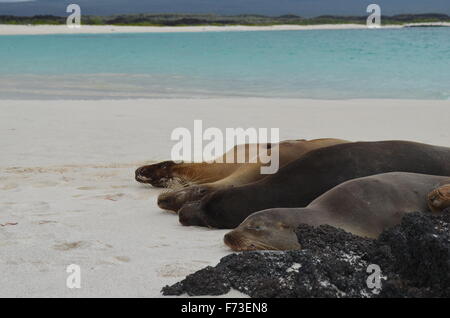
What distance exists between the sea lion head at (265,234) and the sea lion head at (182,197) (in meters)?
1.29

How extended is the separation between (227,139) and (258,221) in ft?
17.2

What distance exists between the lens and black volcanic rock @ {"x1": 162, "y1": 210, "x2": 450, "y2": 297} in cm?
349

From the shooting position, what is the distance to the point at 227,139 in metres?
9.61

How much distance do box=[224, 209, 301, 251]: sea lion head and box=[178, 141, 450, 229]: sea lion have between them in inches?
21.5

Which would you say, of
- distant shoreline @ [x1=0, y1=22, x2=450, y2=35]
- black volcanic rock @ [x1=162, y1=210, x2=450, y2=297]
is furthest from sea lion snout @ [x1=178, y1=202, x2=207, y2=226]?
distant shoreline @ [x1=0, y1=22, x2=450, y2=35]

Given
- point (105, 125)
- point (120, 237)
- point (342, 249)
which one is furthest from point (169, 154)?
point (342, 249)

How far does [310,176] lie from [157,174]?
208 cm

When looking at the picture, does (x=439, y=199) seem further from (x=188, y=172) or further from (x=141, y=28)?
(x=141, y=28)

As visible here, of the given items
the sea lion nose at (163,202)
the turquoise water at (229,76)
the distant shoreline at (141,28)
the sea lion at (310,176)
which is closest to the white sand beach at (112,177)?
the sea lion nose at (163,202)

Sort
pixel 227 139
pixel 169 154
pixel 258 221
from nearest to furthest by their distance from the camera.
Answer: pixel 258 221, pixel 169 154, pixel 227 139

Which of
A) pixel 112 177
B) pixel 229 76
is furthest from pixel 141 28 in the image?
pixel 112 177

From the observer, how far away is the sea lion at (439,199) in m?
4.37

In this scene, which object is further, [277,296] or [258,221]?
[258,221]
